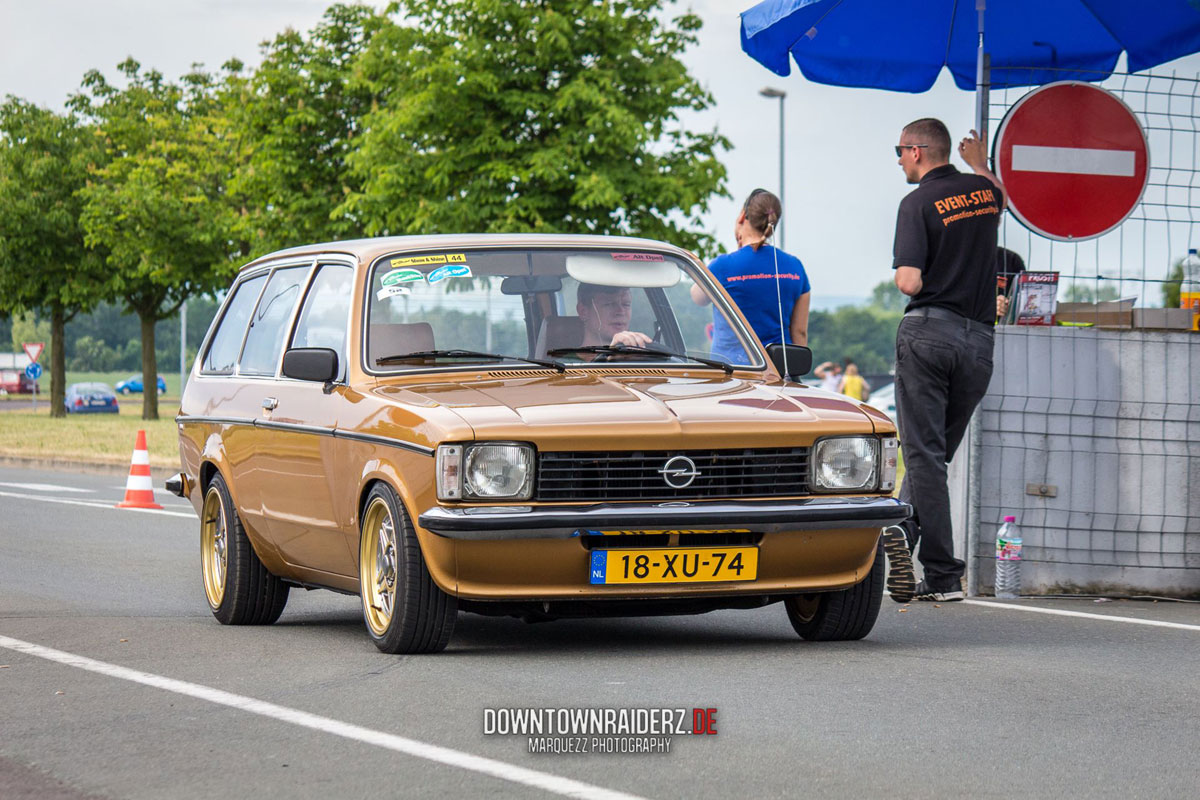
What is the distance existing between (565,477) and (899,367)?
274 cm

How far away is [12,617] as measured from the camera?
8.37 meters

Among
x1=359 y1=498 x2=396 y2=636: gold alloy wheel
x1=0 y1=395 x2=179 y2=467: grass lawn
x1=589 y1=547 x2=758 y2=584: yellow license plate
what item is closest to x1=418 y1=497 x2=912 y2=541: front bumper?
x1=589 y1=547 x2=758 y2=584: yellow license plate

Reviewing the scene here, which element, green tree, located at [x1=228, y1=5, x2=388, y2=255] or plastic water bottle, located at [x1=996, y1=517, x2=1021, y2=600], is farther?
green tree, located at [x1=228, y1=5, x2=388, y2=255]

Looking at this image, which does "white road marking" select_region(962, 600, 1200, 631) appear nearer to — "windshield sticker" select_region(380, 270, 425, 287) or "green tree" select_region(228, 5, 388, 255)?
"windshield sticker" select_region(380, 270, 425, 287)

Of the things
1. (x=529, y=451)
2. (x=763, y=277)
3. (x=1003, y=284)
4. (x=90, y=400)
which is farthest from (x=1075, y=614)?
(x=90, y=400)

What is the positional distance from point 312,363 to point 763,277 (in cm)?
294

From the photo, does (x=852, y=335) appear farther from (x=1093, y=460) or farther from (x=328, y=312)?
(x=328, y=312)

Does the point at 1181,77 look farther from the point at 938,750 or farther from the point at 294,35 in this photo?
the point at 294,35

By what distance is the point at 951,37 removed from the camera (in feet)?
36.7

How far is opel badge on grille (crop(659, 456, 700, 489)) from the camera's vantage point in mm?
6480

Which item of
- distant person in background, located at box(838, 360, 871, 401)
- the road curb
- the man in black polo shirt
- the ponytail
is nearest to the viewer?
the man in black polo shirt

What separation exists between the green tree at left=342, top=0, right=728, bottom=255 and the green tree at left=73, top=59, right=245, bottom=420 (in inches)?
425

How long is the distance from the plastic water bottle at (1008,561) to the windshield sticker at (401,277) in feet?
10.6

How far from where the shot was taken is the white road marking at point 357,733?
179 inches
